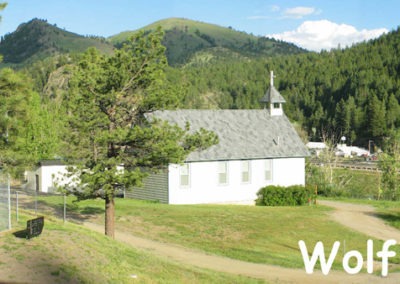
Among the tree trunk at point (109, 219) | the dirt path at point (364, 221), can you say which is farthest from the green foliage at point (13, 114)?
the dirt path at point (364, 221)

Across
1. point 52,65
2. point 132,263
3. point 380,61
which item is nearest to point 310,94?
point 380,61

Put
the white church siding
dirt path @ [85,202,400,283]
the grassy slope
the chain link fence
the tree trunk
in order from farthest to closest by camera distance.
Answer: the white church siding, the chain link fence, the tree trunk, dirt path @ [85,202,400,283], the grassy slope

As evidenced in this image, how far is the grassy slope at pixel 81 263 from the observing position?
1411 cm

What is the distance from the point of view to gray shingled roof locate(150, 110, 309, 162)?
3631 cm

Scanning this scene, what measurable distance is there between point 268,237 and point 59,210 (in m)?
11.5

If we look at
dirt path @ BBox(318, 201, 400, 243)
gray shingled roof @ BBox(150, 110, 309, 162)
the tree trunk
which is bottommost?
dirt path @ BBox(318, 201, 400, 243)

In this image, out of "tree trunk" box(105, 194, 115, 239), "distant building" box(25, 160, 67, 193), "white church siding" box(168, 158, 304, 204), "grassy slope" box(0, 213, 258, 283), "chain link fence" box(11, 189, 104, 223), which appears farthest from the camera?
"distant building" box(25, 160, 67, 193)

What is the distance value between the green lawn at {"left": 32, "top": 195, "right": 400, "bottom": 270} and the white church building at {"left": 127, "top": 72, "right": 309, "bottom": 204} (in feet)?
5.86

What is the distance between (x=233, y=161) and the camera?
36.6 metres

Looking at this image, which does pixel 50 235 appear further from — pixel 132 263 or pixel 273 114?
pixel 273 114

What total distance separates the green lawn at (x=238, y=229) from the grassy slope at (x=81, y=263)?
487 cm

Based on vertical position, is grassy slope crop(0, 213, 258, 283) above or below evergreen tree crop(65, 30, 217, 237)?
below

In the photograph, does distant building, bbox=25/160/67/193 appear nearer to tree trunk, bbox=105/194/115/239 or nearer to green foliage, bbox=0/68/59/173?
green foliage, bbox=0/68/59/173

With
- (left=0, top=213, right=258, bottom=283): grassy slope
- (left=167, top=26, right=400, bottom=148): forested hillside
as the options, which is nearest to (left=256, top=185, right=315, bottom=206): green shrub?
(left=0, top=213, right=258, bottom=283): grassy slope
